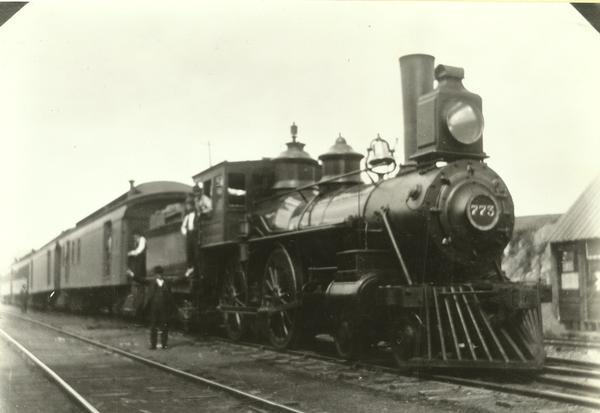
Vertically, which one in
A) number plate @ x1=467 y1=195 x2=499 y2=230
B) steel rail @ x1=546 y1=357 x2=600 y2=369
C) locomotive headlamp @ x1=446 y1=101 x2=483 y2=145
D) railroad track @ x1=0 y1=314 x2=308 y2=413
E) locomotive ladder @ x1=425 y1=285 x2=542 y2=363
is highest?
locomotive headlamp @ x1=446 y1=101 x2=483 y2=145

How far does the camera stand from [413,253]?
7.86m

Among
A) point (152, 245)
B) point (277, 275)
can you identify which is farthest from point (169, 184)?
point (277, 275)

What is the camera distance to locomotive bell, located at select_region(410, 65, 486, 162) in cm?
755

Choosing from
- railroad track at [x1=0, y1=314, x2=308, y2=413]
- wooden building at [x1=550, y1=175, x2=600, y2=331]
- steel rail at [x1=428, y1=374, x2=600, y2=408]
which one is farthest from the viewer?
wooden building at [x1=550, y1=175, x2=600, y2=331]

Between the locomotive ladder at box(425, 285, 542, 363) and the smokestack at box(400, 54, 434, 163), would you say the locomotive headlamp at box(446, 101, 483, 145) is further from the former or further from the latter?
the locomotive ladder at box(425, 285, 542, 363)

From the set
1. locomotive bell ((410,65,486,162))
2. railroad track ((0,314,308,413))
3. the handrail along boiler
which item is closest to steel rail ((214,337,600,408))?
the handrail along boiler

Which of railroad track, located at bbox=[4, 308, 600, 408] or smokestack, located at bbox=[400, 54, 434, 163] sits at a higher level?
smokestack, located at bbox=[400, 54, 434, 163]

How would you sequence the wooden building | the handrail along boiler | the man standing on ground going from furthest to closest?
the wooden building, the man standing on ground, the handrail along boiler

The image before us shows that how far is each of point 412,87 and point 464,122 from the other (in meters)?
1.15

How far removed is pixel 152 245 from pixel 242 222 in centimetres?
439

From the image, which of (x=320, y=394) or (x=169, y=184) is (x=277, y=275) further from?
(x=169, y=184)

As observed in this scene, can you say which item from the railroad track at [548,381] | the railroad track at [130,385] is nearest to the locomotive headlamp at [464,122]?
the railroad track at [548,381]

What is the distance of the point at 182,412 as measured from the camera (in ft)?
18.2

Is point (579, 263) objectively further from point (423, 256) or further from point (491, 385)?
point (491, 385)
